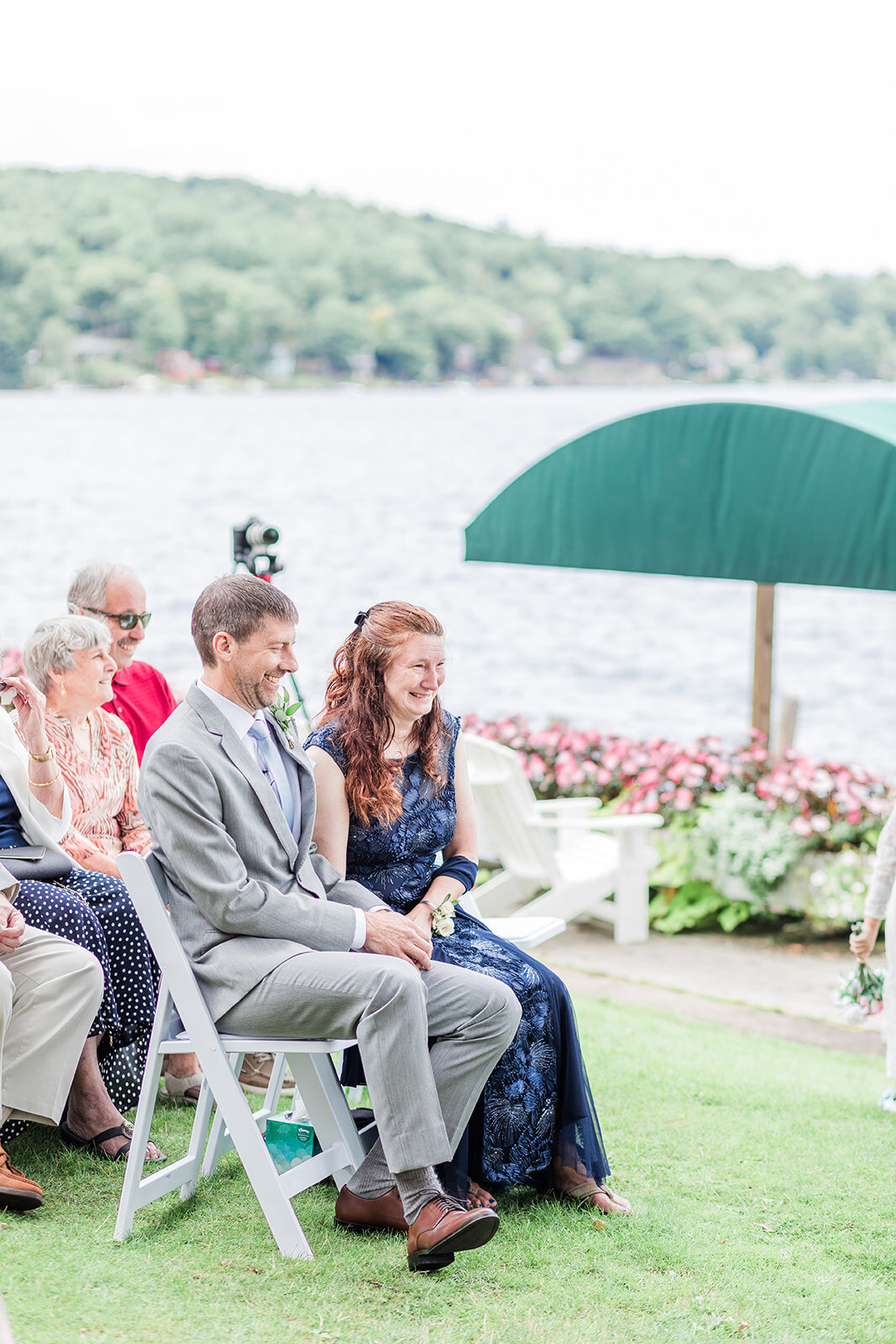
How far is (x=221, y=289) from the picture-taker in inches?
1336

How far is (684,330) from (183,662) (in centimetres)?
2234

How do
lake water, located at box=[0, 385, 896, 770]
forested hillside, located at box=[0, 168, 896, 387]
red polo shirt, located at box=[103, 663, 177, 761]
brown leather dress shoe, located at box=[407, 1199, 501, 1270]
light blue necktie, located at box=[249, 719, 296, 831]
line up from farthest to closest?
forested hillside, located at box=[0, 168, 896, 387], lake water, located at box=[0, 385, 896, 770], red polo shirt, located at box=[103, 663, 177, 761], light blue necktie, located at box=[249, 719, 296, 831], brown leather dress shoe, located at box=[407, 1199, 501, 1270]

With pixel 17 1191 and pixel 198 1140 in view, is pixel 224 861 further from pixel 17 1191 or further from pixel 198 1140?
pixel 17 1191

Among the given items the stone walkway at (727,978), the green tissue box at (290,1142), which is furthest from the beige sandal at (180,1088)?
the stone walkway at (727,978)

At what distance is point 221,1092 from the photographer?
293 cm

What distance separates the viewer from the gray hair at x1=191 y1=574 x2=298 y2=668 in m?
2.99

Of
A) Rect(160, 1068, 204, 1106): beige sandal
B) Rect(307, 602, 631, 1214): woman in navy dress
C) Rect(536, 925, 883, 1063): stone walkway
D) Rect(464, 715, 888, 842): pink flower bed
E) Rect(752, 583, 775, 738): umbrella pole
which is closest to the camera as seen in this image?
Rect(307, 602, 631, 1214): woman in navy dress

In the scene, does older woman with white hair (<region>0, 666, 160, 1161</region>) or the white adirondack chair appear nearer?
older woman with white hair (<region>0, 666, 160, 1161</region>)

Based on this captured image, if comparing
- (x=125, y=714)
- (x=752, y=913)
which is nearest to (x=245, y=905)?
(x=125, y=714)

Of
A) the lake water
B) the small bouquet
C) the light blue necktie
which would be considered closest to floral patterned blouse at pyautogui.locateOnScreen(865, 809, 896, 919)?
the small bouquet

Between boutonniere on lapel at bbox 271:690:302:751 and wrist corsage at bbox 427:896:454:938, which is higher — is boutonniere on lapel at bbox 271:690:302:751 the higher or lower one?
the higher one

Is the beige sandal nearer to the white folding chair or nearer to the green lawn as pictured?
the green lawn

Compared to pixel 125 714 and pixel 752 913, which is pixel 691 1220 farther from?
pixel 752 913

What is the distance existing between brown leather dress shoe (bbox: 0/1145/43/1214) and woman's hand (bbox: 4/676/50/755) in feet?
3.29
